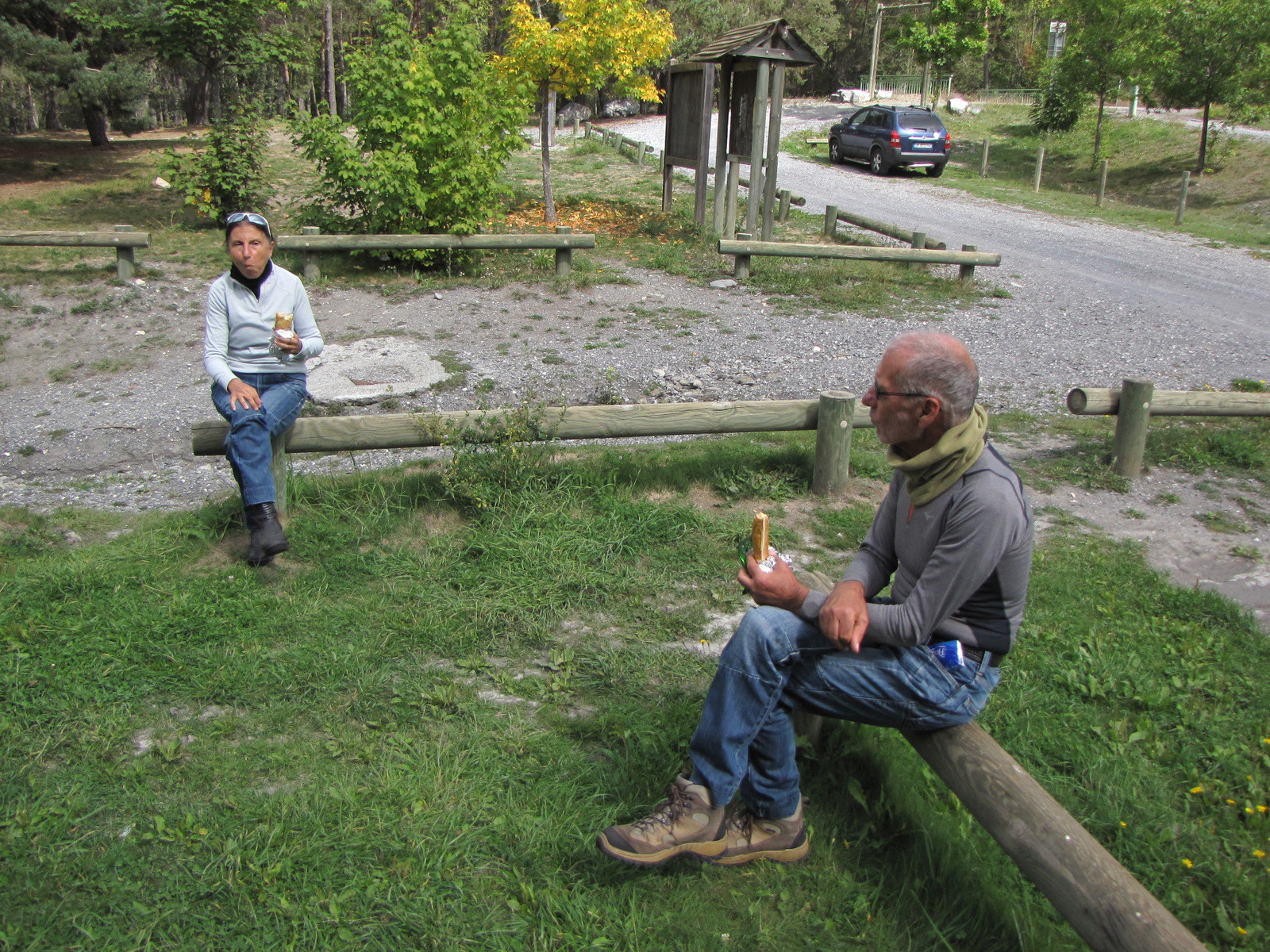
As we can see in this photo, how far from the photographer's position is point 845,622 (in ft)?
8.81

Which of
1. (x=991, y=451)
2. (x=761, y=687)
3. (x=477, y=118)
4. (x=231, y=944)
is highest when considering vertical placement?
(x=477, y=118)

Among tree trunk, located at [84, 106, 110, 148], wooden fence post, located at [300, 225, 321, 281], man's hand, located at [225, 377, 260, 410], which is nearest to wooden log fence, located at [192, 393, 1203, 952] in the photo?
man's hand, located at [225, 377, 260, 410]

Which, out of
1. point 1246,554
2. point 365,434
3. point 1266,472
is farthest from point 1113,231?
point 365,434

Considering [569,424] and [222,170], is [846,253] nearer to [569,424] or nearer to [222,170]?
[569,424]

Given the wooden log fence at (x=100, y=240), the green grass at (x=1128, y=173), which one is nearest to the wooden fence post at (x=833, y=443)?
the wooden log fence at (x=100, y=240)

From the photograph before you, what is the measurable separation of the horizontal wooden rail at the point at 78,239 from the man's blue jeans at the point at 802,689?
957 cm

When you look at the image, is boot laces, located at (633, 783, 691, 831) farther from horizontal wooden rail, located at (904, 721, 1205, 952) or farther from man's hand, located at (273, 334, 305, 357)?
man's hand, located at (273, 334, 305, 357)

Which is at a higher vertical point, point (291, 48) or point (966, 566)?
point (291, 48)

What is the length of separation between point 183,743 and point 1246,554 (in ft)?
17.2

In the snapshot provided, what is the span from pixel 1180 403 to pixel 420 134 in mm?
8237

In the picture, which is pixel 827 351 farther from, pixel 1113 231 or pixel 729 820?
pixel 1113 231

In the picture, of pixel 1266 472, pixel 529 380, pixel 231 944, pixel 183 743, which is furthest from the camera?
pixel 529 380

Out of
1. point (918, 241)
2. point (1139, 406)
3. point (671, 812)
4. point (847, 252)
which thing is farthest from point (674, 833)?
point (918, 241)

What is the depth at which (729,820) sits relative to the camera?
9.52ft
